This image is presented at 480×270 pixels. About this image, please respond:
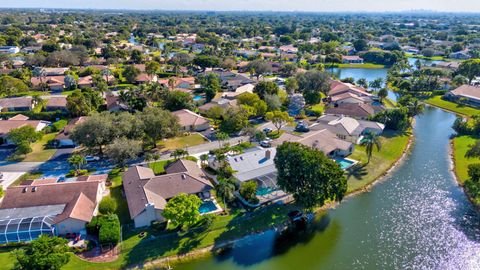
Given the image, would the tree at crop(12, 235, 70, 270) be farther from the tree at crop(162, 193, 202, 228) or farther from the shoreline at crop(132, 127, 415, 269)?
the tree at crop(162, 193, 202, 228)

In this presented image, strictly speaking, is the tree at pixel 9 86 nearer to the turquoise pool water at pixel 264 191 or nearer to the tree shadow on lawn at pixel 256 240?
the turquoise pool water at pixel 264 191

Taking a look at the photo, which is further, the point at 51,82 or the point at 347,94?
the point at 51,82

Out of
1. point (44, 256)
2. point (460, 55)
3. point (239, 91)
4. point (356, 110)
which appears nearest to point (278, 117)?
point (356, 110)

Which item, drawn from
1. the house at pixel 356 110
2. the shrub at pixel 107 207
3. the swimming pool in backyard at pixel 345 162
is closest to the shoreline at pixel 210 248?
the swimming pool in backyard at pixel 345 162

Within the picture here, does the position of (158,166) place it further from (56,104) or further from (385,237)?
(56,104)

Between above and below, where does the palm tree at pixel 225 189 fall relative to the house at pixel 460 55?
below

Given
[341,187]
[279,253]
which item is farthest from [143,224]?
[341,187]
